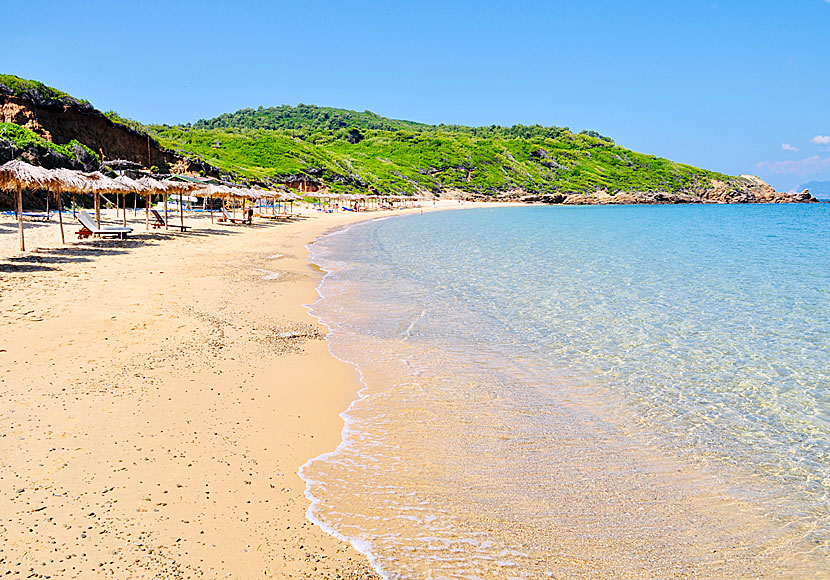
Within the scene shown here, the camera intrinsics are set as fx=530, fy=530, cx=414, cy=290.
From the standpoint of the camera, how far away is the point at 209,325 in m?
7.45

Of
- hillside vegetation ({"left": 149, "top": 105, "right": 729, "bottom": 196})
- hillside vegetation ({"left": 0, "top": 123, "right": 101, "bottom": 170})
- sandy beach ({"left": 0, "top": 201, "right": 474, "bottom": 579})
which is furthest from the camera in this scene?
hillside vegetation ({"left": 149, "top": 105, "right": 729, "bottom": 196})

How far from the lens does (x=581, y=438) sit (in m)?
4.63

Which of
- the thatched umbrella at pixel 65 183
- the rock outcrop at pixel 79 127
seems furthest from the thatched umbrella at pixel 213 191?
the thatched umbrella at pixel 65 183

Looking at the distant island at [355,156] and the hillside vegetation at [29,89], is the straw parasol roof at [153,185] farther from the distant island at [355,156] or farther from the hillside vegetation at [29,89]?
the hillside vegetation at [29,89]

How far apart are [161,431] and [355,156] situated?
294ft

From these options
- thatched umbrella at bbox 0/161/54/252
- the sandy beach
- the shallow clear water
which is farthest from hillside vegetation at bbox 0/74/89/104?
the shallow clear water

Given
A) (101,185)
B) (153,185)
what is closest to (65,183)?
(101,185)

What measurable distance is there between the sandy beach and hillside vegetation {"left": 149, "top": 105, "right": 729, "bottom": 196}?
46.1 m

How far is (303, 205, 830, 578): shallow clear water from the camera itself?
124 inches

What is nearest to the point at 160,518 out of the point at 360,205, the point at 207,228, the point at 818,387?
the point at 818,387

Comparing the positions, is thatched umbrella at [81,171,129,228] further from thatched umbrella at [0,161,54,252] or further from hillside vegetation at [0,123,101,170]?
hillside vegetation at [0,123,101,170]

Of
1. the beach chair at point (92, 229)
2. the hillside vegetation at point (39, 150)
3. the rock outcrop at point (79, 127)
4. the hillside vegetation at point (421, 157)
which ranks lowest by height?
the beach chair at point (92, 229)

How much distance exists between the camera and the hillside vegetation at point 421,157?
69062 millimetres

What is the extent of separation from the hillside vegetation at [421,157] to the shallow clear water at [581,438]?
47.2 metres
